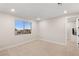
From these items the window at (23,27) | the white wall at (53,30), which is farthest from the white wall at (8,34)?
the white wall at (53,30)

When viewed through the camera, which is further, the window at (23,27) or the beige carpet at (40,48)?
the beige carpet at (40,48)

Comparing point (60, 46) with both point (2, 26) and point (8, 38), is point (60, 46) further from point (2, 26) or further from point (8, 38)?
point (2, 26)

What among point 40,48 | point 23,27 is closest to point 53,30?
point 40,48

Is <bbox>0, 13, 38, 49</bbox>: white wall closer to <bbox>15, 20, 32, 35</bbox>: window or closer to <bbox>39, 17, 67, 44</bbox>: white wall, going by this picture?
<bbox>15, 20, 32, 35</bbox>: window

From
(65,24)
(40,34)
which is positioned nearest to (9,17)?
(40,34)

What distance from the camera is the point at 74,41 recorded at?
10.9ft

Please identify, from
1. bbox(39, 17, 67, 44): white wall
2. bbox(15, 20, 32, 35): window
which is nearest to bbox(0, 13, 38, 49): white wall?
bbox(15, 20, 32, 35): window

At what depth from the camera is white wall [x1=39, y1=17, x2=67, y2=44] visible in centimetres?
320

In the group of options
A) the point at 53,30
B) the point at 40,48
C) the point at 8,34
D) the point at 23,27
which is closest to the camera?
the point at 23,27

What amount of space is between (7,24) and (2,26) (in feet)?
0.69

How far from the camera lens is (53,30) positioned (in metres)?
3.36

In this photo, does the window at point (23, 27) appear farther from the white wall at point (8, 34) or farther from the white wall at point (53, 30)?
the white wall at point (53, 30)

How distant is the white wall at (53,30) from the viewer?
10.5 ft

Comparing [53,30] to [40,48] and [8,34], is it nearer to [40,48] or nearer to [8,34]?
[40,48]
